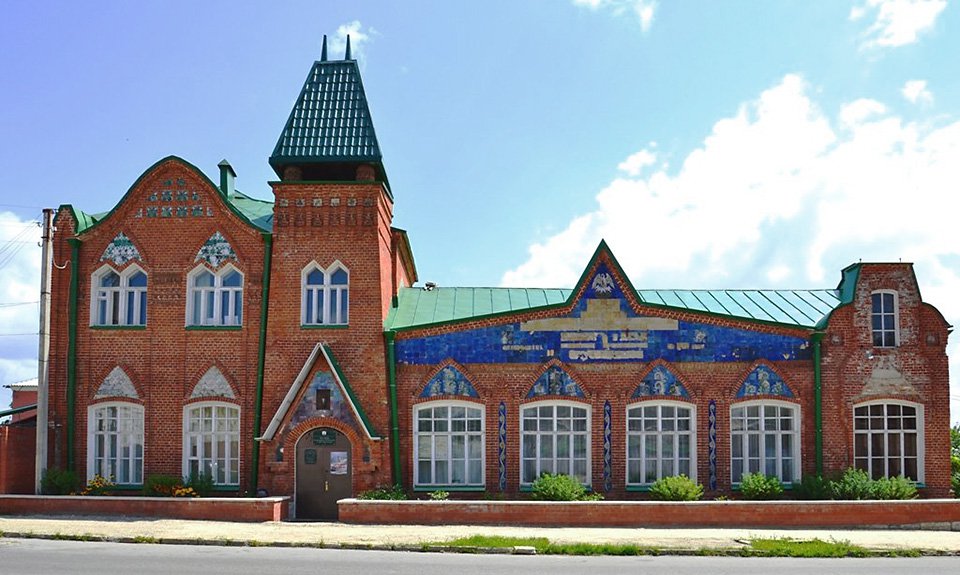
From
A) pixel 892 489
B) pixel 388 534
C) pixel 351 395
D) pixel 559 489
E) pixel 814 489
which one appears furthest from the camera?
pixel 351 395

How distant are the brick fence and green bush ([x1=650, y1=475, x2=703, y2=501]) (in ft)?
4.60

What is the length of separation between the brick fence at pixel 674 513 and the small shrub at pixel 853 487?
157cm

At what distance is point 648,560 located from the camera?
16219 mm

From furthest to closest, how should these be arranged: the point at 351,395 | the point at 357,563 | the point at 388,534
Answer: the point at 351,395
the point at 388,534
the point at 357,563

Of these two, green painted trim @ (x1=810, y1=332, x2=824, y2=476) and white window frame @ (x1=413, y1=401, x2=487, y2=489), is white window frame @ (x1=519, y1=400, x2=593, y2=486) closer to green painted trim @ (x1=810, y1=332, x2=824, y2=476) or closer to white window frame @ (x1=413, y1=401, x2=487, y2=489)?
white window frame @ (x1=413, y1=401, x2=487, y2=489)

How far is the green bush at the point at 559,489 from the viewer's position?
21.8 metres

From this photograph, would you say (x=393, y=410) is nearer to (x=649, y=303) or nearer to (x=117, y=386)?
(x=649, y=303)

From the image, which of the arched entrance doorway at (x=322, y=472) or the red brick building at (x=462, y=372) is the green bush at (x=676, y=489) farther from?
the arched entrance doorway at (x=322, y=472)

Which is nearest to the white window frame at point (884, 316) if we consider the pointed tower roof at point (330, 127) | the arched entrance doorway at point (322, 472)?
the pointed tower roof at point (330, 127)

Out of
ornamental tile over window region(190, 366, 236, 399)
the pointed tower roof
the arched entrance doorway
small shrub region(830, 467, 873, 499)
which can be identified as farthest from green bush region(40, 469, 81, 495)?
small shrub region(830, 467, 873, 499)

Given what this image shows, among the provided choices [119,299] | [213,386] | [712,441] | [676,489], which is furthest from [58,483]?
[712,441]

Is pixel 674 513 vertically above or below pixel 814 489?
below

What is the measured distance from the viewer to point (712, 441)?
23.4m

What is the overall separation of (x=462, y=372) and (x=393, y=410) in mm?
1912
